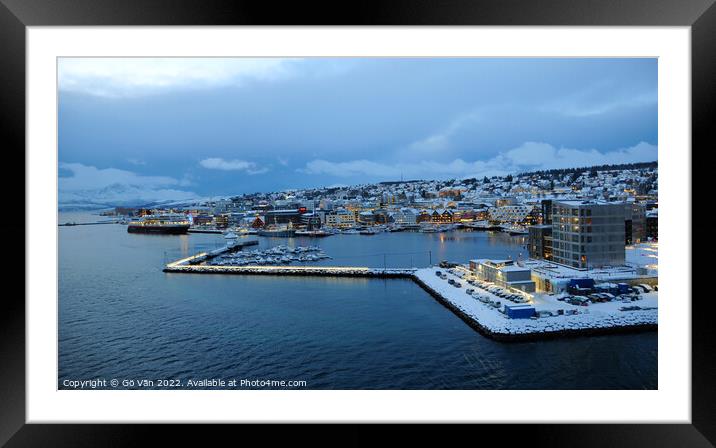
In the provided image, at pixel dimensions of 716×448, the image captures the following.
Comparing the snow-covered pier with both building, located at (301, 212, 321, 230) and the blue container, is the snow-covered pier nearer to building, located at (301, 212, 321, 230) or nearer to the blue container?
the blue container

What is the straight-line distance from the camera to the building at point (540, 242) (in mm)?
7090

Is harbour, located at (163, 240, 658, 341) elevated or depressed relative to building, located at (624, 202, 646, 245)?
depressed

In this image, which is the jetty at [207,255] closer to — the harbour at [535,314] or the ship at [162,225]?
the ship at [162,225]

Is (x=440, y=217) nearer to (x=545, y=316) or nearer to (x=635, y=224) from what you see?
(x=635, y=224)

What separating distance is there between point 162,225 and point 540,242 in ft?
37.2

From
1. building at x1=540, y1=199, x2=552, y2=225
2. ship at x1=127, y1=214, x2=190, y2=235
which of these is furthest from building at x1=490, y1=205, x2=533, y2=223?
ship at x1=127, y1=214, x2=190, y2=235

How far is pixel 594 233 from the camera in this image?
236 inches

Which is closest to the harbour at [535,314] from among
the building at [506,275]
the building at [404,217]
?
the building at [506,275]

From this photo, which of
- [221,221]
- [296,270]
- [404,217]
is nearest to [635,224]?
[296,270]

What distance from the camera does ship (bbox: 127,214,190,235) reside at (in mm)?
13289

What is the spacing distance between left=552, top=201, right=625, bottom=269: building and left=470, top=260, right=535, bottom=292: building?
0.91m

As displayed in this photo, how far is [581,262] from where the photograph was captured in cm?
607

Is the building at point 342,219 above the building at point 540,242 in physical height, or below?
above
